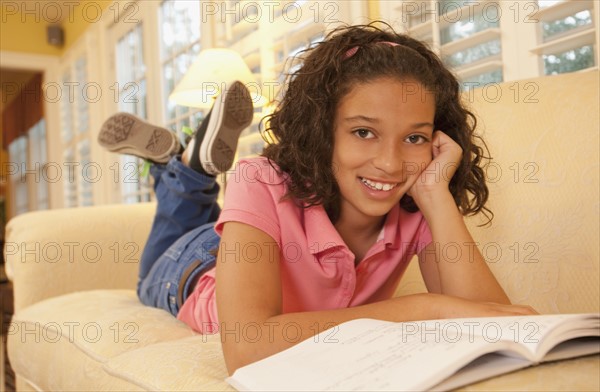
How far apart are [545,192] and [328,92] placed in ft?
1.34

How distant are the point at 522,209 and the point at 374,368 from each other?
633 mm

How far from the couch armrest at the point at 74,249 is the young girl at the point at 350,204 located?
67cm

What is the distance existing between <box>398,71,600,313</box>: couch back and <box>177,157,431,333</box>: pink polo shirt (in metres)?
0.15

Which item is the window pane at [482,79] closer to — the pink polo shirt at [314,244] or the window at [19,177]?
the pink polo shirt at [314,244]

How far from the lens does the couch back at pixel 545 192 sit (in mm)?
941

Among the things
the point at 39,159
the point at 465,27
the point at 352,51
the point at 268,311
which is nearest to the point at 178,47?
the point at 465,27

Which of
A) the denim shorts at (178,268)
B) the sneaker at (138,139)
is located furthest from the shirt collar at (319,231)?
the sneaker at (138,139)

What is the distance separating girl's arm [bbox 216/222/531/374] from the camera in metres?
0.69

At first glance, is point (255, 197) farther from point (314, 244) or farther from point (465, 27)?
point (465, 27)

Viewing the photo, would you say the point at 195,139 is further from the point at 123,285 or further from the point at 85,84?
the point at 85,84

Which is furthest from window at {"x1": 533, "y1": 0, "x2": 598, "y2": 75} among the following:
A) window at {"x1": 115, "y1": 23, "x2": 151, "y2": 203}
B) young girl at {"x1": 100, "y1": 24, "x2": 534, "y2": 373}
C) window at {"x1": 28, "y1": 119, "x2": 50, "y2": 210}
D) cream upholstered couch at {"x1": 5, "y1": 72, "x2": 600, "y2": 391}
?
window at {"x1": 28, "y1": 119, "x2": 50, "y2": 210}

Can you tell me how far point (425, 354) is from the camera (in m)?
0.50

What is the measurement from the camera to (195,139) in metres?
1.36

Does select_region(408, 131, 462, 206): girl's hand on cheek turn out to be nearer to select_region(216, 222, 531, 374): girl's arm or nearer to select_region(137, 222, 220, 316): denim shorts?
select_region(216, 222, 531, 374): girl's arm
